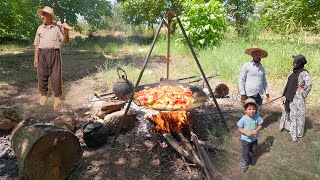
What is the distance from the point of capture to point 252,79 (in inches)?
180

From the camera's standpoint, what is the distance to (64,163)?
386cm

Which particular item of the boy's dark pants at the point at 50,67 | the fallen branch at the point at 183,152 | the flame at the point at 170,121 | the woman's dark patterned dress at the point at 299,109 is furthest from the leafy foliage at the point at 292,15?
the boy's dark pants at the point at 50,67

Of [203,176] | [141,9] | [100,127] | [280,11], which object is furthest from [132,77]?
[141,9]

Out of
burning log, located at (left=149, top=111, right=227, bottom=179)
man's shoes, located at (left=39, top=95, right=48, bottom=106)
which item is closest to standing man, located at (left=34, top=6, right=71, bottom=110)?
man's shoes, located at (left=39, top=95, right=48, bottom=106)

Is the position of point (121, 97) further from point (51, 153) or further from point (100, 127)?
point (51, 153)

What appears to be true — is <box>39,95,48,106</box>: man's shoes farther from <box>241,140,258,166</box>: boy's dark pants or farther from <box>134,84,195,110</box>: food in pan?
<box>241,140,258,166</box>: boy's dark pants

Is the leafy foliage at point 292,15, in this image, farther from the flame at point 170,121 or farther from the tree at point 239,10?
the flame at point 170,121

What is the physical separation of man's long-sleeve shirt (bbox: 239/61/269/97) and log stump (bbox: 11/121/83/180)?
313 cm

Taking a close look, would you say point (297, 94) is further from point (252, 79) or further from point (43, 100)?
point (43, 100)

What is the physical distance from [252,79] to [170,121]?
1700mm

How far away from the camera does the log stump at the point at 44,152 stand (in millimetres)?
3512

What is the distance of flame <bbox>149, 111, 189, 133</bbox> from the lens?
4.76 metres

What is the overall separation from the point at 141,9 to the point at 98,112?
1491cm

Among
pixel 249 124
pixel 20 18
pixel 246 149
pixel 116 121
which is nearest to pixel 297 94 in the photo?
pixel 249 124
